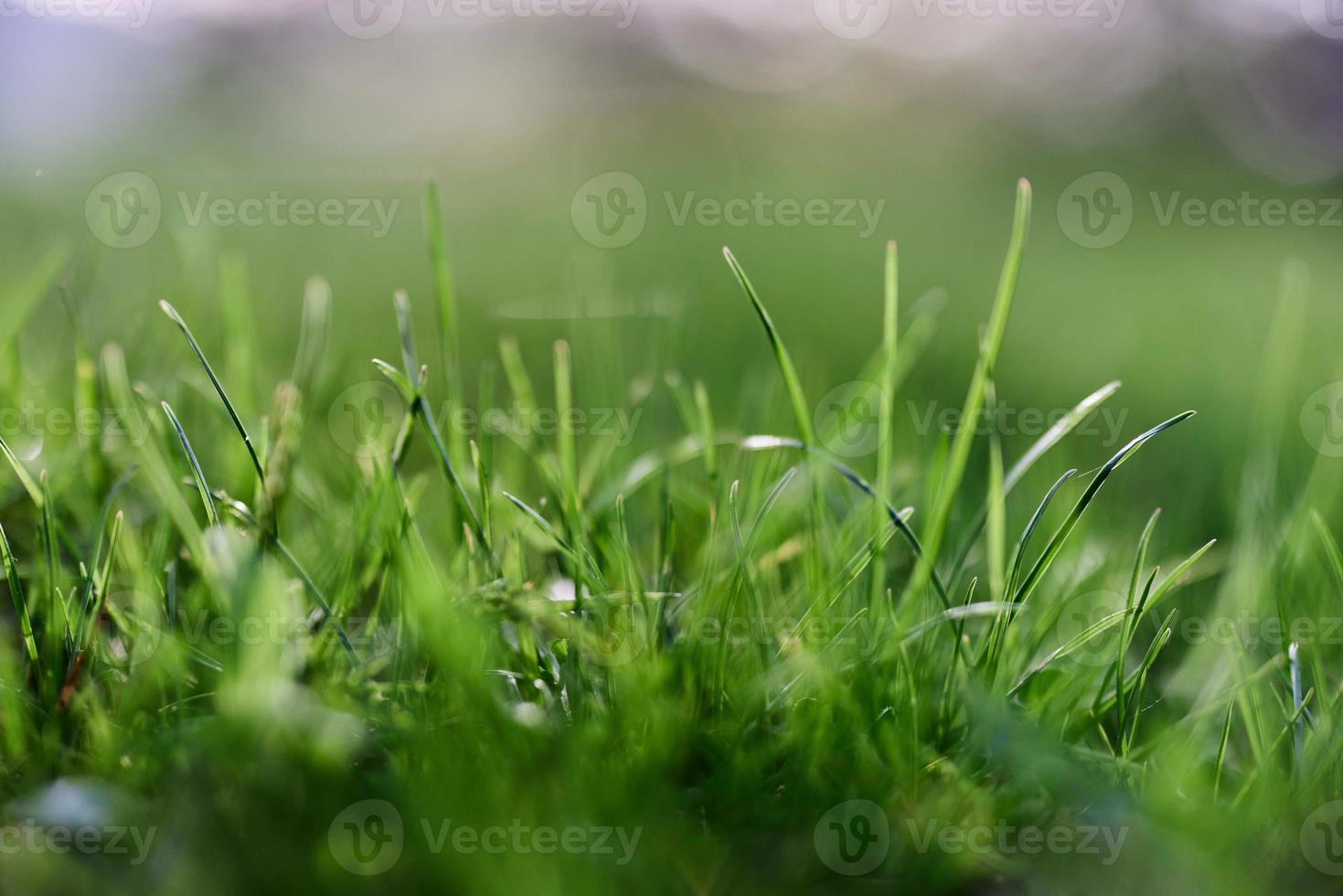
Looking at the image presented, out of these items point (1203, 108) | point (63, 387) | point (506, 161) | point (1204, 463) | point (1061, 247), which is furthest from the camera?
point (1203, 108)

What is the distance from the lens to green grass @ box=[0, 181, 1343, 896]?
2.24ft

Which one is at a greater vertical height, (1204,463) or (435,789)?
(1204,463)

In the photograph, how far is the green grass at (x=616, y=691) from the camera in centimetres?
68

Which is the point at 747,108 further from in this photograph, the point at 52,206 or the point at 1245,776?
the point at 1245,776

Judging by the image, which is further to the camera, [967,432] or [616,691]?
[967,432]

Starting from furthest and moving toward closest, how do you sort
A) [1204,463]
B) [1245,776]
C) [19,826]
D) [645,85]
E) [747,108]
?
[645,85] → [747,108] → [1204,463] → [1245,776] → [19,826]

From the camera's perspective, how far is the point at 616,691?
840 millimetres

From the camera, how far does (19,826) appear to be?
2.25 feet

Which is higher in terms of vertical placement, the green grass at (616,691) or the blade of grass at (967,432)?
the blade of grass at (967,432)

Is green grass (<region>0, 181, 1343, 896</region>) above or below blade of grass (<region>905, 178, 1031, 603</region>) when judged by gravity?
below

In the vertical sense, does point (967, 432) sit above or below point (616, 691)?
above

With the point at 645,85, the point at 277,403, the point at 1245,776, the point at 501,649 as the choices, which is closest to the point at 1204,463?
the point at 1245,776

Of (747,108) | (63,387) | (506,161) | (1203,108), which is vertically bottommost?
(63,387)

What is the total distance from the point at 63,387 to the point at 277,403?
48cm
